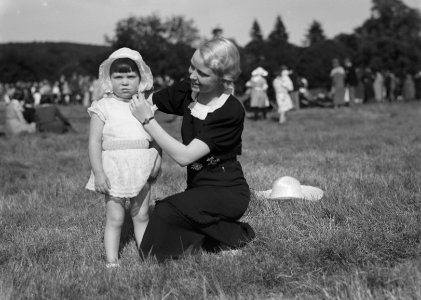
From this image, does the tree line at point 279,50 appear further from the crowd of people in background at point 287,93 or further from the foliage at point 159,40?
the crowd of people in background at point 287,93

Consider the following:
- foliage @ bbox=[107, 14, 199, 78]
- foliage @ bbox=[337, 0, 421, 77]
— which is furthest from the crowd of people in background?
foliage @ bbox=[107, 14, 199, 78]

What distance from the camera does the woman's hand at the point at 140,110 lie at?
2.96 meters

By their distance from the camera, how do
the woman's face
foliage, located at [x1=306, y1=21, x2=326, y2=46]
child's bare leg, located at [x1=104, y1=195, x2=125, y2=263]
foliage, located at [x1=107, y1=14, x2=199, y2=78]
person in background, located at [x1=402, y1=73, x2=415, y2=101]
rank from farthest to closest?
foliage, located at [x1=306, y1=21, x2=326, y2=46] → foliage, located at [x1=107, y1=14, x2=199, y2=78] → person in background, located at [x1=402, y1=73, x2=415, y2=101] → child's bare leg, located at [x1=104, y1=195, x2=125, y2=263] → the woman's face

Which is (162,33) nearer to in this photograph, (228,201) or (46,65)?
(46,65)

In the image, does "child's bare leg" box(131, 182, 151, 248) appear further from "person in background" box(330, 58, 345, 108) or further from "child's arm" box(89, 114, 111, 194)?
"person in background" box(330, 58, 345, 108)

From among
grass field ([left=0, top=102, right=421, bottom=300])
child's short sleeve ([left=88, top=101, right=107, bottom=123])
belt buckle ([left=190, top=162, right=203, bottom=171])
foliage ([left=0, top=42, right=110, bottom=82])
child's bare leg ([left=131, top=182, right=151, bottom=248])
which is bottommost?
grass field ([left=0, top=102, right=421, bottom=300])

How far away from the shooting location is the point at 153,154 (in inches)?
126

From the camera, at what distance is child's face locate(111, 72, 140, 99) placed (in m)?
3.18

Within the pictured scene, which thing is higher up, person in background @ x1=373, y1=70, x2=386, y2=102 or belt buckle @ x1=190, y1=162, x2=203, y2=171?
person in background @ x1=373, y1=70, x2=386, y2=102

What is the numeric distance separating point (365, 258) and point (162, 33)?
3638 inches

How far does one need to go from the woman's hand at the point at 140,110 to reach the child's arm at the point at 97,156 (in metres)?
0.27

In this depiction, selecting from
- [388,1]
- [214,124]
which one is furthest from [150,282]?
[388,1]

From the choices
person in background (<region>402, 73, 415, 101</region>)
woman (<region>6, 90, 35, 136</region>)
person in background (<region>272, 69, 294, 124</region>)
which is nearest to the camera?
woman (<region>6, 90, 35, 136</region>)

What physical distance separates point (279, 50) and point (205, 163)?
76489 mm
